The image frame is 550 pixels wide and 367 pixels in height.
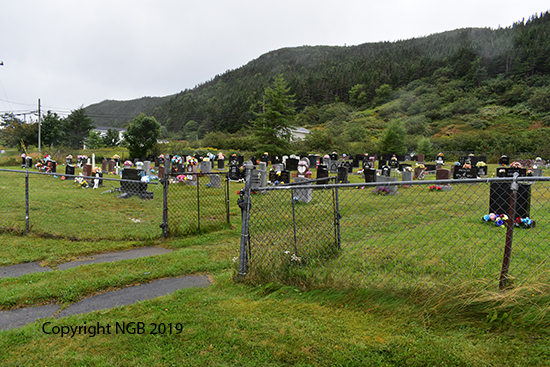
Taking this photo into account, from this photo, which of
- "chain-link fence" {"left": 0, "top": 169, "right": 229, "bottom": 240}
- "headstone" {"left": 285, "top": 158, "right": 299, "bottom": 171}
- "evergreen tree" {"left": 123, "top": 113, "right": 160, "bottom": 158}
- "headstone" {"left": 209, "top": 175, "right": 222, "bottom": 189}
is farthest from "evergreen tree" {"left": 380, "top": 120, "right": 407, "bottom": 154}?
"chain-link fence" {"left": 0, "top": 169, "right": 229, "bottom": 240}

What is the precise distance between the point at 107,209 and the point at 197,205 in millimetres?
2989

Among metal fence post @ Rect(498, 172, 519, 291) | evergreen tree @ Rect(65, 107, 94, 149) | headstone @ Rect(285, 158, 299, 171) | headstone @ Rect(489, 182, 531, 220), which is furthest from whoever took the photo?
evergreen tree @ Rect(65, 107, 94, 149)

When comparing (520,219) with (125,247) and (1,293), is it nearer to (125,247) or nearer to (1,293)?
(125,247)

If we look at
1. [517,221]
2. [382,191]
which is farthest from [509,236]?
[382,191]

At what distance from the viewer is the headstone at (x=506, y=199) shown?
7.06m

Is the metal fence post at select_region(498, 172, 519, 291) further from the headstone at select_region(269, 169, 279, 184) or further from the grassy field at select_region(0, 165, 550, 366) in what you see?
the headstone at select_region(269, 169, 279, 184)

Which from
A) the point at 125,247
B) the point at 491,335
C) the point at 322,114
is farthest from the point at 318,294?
the point at 322,114

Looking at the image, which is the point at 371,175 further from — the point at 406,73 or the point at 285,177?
the point at 406,73

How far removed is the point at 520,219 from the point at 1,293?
31.7ft

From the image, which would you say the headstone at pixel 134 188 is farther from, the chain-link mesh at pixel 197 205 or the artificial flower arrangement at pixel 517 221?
the artificial flower arrangement at pixel 517 221

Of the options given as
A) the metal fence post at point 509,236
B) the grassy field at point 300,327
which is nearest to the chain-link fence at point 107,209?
the grassy field at point 300,327

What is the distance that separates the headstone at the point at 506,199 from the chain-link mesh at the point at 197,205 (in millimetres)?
6424

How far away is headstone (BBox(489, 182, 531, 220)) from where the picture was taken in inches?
278

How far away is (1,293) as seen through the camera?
4145 millimetres
